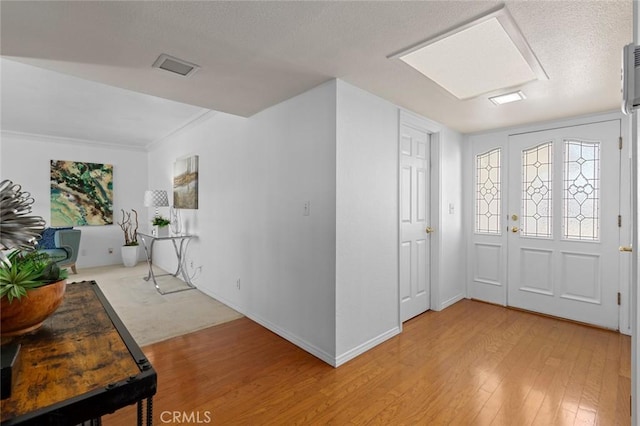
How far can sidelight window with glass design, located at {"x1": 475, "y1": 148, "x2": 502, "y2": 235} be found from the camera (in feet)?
12.7

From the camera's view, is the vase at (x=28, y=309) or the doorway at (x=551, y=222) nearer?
the vase at (x=28, y=309)

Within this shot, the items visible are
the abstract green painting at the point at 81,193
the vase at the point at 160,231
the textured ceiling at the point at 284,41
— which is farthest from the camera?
the abstract green painting at the point at 81,193

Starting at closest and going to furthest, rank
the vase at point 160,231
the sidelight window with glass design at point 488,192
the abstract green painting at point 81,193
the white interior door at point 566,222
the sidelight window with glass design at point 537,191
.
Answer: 1. the white interior door at point 566,222
2. the sidelight window with glass design at point 537,191
3. the sidelight window with glass design at point 488,192
4. the vase at point 160,231
5. the abstract green painting at point 81,193

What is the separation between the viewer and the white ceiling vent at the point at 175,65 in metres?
2.03

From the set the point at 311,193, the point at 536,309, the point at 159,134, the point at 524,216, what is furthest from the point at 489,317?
the point at 159,134

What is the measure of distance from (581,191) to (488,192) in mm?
923

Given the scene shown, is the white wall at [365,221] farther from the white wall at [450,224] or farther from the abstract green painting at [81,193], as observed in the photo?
the abstract green painting at [81,193]

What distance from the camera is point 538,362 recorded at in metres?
2.46

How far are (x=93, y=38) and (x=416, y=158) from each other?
2.92m

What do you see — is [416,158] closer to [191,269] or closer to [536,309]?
[536,309]

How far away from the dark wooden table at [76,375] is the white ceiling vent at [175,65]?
164 cm

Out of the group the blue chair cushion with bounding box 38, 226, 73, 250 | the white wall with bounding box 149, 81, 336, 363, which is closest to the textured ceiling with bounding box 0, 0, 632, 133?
the white wall with bounding box 149, 81, 336, 363

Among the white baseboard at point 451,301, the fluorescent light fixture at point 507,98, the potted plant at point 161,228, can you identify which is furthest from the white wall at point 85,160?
the fluorescent light fixture at point 507,98

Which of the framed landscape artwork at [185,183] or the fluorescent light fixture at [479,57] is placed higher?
the fluorescent light fixture at [479,57]
